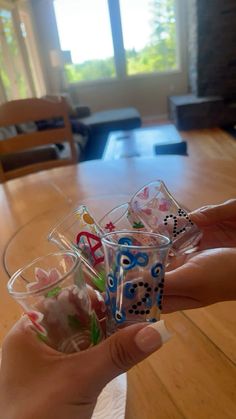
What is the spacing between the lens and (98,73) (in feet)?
Result: 17.0

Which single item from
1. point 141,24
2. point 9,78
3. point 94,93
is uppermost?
point 141,24

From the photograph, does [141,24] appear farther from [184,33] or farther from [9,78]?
[9,78]

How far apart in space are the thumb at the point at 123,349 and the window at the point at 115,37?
531 centimetres

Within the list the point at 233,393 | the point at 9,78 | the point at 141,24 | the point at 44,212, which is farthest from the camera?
the point at 141,24

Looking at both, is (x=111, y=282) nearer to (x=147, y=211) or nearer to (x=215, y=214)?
(x=147, y=211)

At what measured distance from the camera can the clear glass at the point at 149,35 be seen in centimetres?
477

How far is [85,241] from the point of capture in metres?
0.49

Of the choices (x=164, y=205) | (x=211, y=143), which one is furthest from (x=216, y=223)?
(x=211, y=143)

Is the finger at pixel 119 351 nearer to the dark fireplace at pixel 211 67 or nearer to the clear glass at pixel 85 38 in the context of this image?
the dark fireplace at pixel 211 67

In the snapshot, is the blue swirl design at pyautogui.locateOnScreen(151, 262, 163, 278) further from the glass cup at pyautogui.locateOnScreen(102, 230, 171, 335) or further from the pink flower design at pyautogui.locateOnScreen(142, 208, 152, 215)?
the pink flower design at pyautogui.locateOnScreen(142, 208, 152, 215)

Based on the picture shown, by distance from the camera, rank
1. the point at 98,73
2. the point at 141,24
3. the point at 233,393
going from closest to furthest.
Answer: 1. the point at 233,393
2. the point at 141,24
3. the point at 98,73

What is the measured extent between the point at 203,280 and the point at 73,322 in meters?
0.18

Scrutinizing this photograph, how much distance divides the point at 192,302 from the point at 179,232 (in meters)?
0.16

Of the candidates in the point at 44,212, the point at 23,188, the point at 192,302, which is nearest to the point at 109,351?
the point at 192,302
